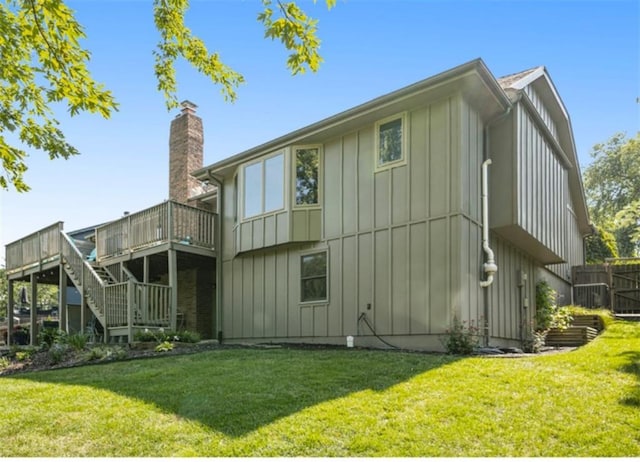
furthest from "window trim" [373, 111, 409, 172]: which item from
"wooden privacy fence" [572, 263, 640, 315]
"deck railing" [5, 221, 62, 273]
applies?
"deck railing" [5, 221, 62, 273]

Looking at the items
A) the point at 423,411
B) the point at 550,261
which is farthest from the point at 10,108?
the point at 550,261

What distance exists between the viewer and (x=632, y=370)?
7.15 meters

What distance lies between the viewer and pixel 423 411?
563cm

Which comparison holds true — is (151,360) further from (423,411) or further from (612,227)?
(612,227)

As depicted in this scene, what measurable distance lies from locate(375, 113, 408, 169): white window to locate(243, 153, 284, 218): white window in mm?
2596

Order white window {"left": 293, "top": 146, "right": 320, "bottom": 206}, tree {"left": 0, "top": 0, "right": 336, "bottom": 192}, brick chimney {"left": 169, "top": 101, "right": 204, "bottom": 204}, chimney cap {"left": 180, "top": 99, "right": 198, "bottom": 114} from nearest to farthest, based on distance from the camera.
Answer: tree {"left": 0, "top": 0, "right": 336, "bottom": 192}
white window {"left": 293, "top": 146, "right": 320, "bottom": 206}
brick chimney {"left": 169, "top": 101, "right": 204, "bottom": 204}
chimney cap {"left": 180, "top": 99, "right": 198, "bottom": 114}

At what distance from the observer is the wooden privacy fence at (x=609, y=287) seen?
1709 cm

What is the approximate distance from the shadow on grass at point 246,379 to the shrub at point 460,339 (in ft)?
2.70

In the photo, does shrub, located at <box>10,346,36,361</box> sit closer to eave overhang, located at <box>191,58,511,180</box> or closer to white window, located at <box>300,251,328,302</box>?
white window, located at <box>300,251,328,302</box>

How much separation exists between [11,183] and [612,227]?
4031cm

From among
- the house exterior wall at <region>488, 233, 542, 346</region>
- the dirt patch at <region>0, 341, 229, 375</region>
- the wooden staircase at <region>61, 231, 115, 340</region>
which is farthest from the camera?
the wooden staircase at <region>61, 231, 115, 340</region>

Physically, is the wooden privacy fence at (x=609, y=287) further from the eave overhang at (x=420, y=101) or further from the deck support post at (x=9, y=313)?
the deck support post at (x=9, y=313)

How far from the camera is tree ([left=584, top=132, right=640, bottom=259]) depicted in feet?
130

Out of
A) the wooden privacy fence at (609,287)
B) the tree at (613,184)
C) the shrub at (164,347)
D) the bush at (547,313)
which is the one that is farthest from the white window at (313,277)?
the tree at (613,184)
